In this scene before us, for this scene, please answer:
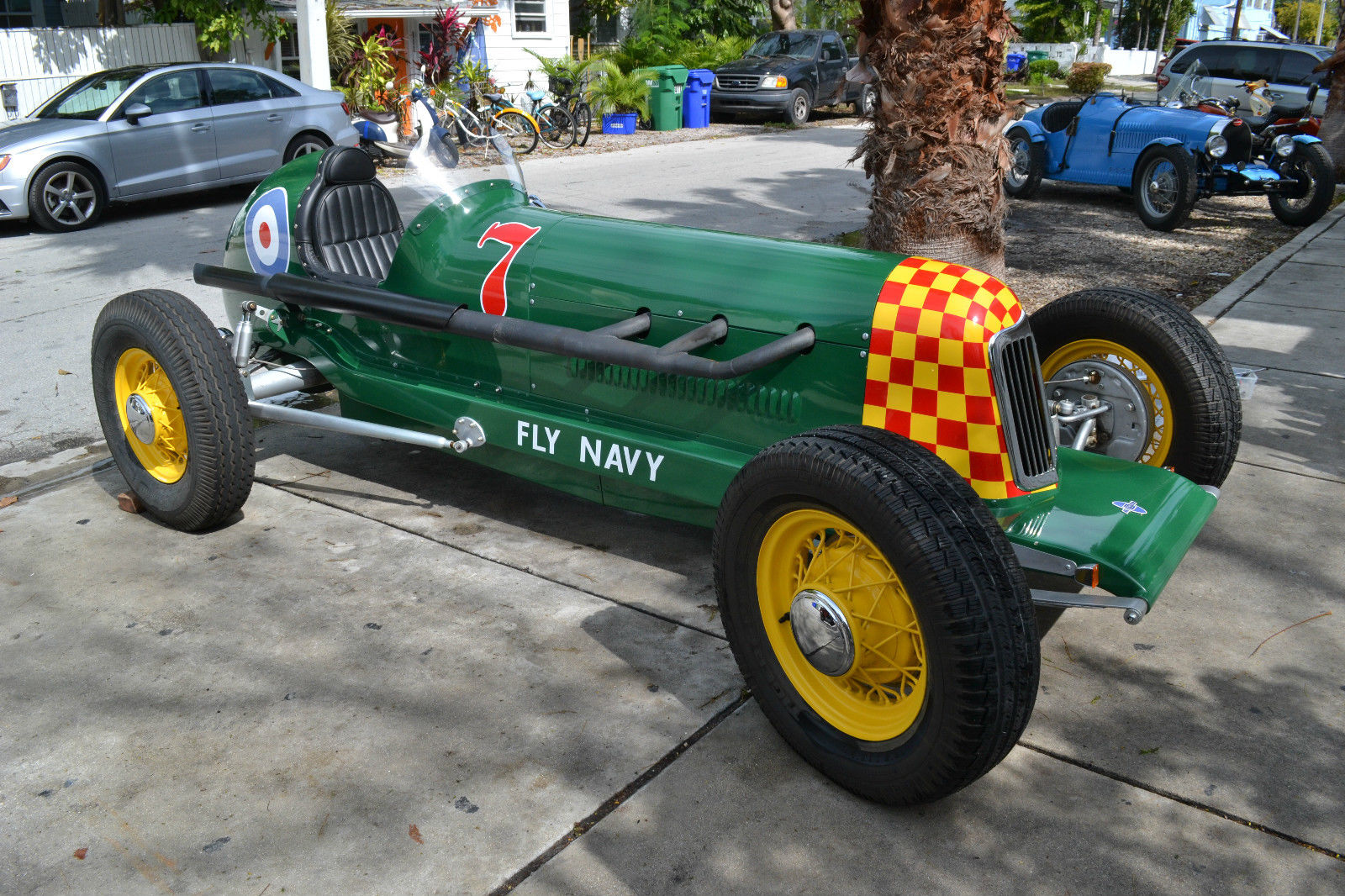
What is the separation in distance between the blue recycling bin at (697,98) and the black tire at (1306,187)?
1208 cm

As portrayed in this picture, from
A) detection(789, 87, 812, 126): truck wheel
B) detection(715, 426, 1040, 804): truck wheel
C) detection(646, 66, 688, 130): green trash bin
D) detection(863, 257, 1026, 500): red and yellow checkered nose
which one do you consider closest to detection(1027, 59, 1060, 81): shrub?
detection(789, 87, 812, 126): truck wheel

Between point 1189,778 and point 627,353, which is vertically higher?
point 627,353

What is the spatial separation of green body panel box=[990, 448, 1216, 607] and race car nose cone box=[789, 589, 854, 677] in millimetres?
695

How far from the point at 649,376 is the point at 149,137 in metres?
10.1

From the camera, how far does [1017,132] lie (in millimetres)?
12812

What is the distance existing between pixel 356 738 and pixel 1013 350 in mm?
2272

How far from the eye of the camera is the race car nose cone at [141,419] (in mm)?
4402

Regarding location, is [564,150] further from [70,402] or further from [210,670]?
[210,670]

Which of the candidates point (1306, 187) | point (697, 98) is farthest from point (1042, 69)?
point (1306, 187)

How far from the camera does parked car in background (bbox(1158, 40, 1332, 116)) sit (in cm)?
1669

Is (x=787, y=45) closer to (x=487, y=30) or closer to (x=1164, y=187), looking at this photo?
(x=487, y=30)

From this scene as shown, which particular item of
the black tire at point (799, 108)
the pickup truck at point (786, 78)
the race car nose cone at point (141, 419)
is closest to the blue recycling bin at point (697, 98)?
the pickup truck at point (786, 78)

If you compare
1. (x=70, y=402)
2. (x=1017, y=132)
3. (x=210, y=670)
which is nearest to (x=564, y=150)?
(x=1017, y=132)

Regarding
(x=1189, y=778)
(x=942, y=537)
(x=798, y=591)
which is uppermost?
(x=942, y=537)
